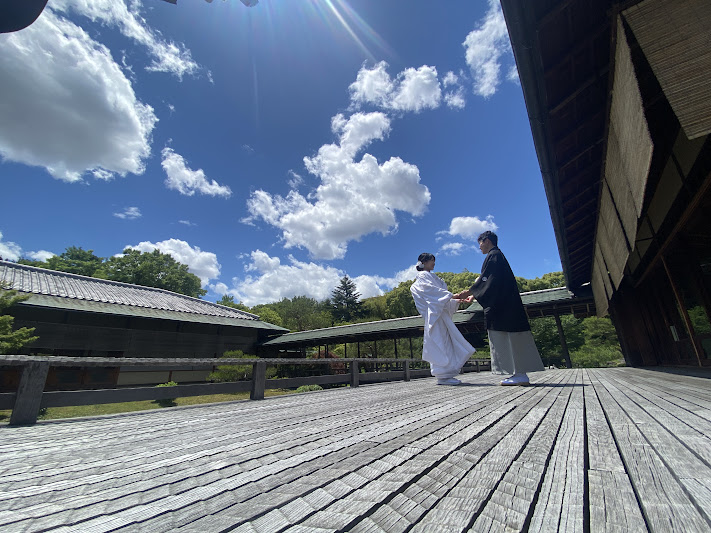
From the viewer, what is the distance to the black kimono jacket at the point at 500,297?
3748 mm

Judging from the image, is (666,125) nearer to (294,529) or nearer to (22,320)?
(294,529)

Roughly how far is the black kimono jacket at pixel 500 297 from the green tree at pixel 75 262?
37680 millimetres

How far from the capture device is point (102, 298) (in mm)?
12562

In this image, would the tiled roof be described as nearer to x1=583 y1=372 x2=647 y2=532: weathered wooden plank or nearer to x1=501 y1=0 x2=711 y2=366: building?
x1=501 y1=0 x2=711 y2=366: building

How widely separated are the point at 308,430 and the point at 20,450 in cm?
130

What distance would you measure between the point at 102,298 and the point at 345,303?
95.0 feet

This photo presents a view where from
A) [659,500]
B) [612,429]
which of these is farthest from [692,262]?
[659,500]

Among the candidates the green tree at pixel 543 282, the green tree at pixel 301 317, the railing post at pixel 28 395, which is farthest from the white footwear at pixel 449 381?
the green tree at pixel 543 282

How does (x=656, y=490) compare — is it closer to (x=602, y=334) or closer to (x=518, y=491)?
(x=518, y=491)

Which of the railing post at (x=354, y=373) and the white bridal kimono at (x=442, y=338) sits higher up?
the white bridal kimono at (x=442, y=338)

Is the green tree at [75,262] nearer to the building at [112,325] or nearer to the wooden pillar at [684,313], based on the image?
the building at [112,325]

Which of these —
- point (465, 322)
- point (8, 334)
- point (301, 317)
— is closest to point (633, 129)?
point (465, 322)

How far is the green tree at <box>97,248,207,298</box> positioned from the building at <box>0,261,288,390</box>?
16952 millimetres

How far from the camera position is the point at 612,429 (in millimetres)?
1283
